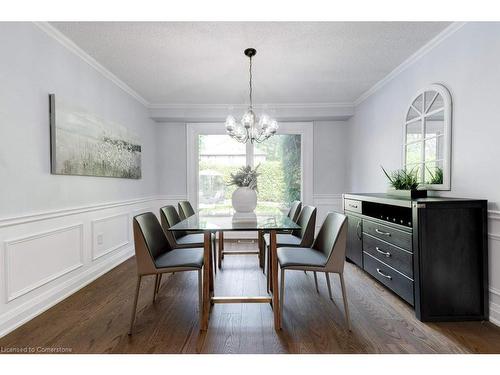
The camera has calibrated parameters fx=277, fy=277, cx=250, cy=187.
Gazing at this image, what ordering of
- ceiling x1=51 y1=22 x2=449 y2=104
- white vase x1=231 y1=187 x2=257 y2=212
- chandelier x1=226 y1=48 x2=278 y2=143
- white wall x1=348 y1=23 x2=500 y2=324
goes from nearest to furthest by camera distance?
1. white wall x1=348 y1=23 x2=500 y2=324
2. ceiling x1=51 y1=22 x2=449 y2=104
3. white vase x1=231 y1=187 x2=257 y2=212
4. chandelier x1=226 y1=48 x2=278 y2=143

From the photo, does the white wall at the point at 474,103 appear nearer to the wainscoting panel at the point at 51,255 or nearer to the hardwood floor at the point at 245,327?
the hardwood floor at the point at 245,327

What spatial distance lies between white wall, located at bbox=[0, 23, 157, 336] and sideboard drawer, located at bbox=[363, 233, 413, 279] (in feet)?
9.79

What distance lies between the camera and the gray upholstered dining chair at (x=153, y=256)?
1918mm

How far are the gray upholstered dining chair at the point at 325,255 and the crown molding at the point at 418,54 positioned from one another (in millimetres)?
1919

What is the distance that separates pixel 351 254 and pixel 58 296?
3096 mm

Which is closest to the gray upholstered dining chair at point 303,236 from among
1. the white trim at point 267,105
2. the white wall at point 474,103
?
the white wall at point 474,103

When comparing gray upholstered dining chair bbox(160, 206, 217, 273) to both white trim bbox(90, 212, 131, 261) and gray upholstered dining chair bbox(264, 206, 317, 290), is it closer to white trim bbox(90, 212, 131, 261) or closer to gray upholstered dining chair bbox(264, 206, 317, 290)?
gray upholstered dining chair bbox(264, 206, 317, 290)

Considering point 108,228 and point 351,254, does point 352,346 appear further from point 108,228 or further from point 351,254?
point 108,228

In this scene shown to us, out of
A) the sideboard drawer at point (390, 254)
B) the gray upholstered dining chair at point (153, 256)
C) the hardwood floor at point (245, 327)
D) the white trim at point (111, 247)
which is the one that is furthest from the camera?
the white trim at point (111, 247)

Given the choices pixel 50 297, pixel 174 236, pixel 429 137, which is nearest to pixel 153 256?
pixel 174 236

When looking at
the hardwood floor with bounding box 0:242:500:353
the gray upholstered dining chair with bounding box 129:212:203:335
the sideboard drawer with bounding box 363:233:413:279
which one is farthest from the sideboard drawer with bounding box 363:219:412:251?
the gray upholstered dining chair with bounding box 129:212:203:335

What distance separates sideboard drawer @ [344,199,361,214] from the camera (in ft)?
10.5

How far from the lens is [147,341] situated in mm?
1840

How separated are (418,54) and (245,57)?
1787 mm
